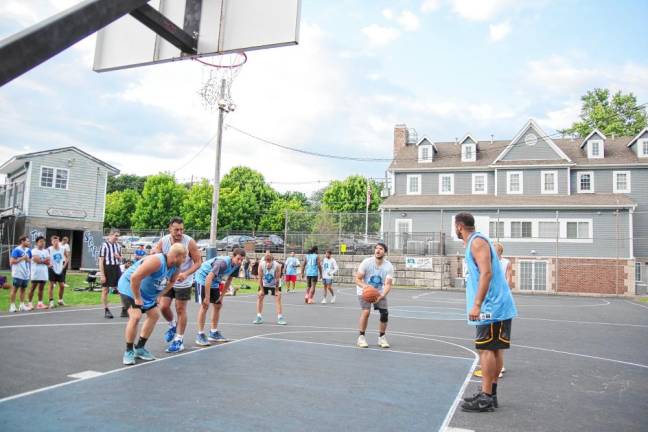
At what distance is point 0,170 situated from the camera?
35.6 m

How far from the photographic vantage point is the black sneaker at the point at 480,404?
525cm

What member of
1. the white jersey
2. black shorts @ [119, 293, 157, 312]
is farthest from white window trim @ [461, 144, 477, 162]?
black shorts @ [119, 293, 157, 312]

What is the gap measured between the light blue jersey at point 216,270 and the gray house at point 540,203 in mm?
23503

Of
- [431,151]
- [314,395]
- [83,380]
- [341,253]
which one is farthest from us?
[431,151]

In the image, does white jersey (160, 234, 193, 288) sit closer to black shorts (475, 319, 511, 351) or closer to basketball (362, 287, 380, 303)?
basketball (362, 287, 380, 303)

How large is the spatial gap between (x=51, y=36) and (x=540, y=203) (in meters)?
34.7

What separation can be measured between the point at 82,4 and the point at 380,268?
776 cm

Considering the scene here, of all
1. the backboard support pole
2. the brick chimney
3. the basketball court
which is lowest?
the basketball court

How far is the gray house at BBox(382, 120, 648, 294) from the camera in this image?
31.2m

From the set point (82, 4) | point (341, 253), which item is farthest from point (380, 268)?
point (341, 253)

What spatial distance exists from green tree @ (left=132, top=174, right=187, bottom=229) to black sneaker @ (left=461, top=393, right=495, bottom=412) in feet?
198

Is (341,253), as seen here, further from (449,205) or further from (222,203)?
(222,203)

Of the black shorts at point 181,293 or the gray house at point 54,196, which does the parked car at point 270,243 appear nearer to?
the gray house at point 54,196

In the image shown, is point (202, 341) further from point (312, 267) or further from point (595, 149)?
point (595, 149)
